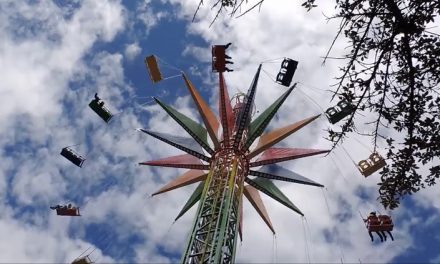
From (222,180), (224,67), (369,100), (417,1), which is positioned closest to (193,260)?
(222,180)

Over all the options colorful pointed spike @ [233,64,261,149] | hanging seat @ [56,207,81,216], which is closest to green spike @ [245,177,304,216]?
colorful pointed spike @ [233,64,261,149]

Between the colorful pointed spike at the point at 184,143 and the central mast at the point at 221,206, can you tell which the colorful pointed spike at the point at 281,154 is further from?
the colorful pointed spike at the point at 184,143

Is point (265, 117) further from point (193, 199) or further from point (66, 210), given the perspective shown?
point (66, 210)

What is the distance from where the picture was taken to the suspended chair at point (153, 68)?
26.3 metres

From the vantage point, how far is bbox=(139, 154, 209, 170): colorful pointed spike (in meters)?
23.3

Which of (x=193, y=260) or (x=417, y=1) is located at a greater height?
(x=193, y=260)

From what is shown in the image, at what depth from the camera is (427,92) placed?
24.3ft

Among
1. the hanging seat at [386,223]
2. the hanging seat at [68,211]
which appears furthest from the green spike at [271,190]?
the hanging seat at [68,211]

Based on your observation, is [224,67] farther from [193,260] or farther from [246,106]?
[193,260]

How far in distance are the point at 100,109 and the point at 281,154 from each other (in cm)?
1128

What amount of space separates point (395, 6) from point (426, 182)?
131 inches

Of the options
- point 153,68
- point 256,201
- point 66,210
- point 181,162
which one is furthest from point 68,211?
point 256,201

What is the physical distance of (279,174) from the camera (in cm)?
2294

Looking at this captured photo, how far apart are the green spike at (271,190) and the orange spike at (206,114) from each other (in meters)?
2.63
